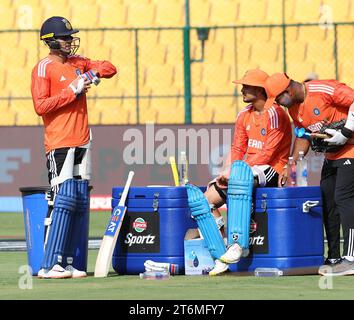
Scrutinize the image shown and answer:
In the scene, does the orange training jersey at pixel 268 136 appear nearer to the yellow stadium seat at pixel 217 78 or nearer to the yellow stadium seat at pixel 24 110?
the yellow stadium seat at pixel 217 78

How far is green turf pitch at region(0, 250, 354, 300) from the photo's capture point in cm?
828

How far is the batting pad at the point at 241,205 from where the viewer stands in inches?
388

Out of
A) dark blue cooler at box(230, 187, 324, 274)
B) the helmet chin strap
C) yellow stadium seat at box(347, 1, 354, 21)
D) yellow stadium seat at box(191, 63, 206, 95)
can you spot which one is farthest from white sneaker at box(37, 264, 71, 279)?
yellow stadium seat at box(347, 1, 354, 21)

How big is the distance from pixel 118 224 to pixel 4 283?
1.21 metres

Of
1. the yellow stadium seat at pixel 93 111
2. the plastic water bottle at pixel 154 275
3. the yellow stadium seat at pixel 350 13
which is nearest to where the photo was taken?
the plastic water bottle at pixel 154 275

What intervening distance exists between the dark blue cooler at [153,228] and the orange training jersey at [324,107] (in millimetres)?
1242

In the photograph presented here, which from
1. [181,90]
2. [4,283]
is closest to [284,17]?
[181,90]

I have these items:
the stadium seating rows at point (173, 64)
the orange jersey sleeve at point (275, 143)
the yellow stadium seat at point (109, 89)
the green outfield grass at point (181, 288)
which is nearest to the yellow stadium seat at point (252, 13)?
the stadium seating rows at point (173, 64)

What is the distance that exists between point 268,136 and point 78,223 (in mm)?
1839

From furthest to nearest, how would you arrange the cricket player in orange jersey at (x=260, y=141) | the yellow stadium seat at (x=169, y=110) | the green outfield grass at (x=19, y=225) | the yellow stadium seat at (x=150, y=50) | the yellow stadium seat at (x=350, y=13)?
the yellow stadium seat at (x=350, y=13) → the yellow stadium seat at (x=150, y=50) → the yellow stadium seat at (x=169, y=110) → the green outfield grass at (x=19, y=225) → the cricket player in orange jersey at (x=260, y=141)

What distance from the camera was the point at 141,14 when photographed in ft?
75.9

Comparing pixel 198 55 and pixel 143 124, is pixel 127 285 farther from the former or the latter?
pixel 198 55

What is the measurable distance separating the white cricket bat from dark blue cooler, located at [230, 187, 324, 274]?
1082 mm

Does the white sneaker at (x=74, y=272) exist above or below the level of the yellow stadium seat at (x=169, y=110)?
below
